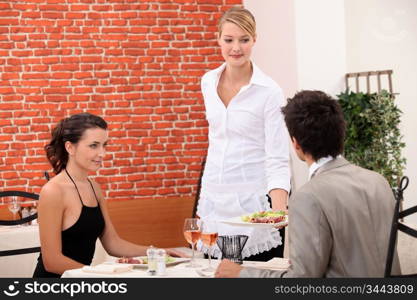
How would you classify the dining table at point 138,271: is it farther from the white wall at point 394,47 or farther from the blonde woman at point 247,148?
the white wall at point 394,47

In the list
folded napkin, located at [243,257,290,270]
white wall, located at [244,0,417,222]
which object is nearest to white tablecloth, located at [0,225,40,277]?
folded napkin, located at [243,257,290,270]

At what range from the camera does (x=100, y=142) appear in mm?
3199

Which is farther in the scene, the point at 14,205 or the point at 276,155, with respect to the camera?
the point at 14,205

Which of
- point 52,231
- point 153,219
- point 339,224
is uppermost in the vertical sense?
point 339,224

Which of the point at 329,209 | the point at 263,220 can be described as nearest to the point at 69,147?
the point at 263,220

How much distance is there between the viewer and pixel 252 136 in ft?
9.86

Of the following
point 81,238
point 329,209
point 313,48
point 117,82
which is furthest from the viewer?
point 117,82

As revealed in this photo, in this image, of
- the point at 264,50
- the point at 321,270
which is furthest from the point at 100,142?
the point at 264,50

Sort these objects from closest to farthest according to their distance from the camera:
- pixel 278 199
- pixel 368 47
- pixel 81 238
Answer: pixel 278 199
pixel 81 238
pixel 368 47

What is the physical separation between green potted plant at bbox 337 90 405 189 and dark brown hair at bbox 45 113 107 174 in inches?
109

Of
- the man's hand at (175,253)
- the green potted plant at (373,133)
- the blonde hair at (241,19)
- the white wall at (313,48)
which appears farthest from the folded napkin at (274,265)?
the white wall at (313,48)

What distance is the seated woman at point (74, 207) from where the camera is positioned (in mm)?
2916

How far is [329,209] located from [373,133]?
371cm

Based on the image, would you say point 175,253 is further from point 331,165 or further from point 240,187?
point 331,165
